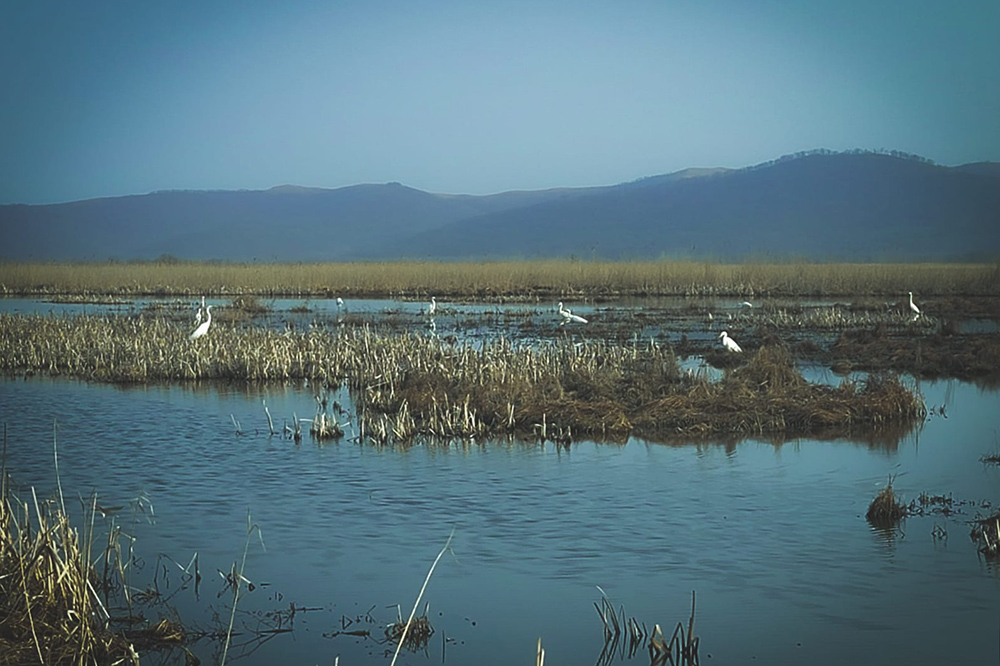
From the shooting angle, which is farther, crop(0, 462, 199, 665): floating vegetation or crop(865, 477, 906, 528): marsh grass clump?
crop(865, 477, 906, 528): marsh grass clump

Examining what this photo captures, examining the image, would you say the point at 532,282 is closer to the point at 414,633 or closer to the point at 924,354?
the point at 924,354

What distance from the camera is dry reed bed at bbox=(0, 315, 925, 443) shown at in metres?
14.0

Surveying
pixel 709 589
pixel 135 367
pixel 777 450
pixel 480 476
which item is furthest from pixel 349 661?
pixel 135 367

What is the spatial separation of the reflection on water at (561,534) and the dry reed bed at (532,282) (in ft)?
104

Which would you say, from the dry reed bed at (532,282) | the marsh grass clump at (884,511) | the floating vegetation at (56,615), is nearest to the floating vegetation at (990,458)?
the marsh grass clump at (884,511)

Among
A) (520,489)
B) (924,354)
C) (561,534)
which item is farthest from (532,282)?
(561,534)

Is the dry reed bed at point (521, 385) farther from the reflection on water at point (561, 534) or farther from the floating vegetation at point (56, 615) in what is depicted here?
the floating vegetation at point (56, 615)

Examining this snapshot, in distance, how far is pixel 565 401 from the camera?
14.5 metres

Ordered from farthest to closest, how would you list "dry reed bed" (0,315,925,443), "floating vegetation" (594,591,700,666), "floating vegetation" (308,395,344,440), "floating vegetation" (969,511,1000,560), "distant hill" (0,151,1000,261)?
"distant hill" (0,151,1000,261)
"dry reed bed" (0,315,925,443)
"floating vegetation" (308,395,344,440)
"floating vegetation" (969,511,1000,560)
"floating vegetation" (594,591,700,666)

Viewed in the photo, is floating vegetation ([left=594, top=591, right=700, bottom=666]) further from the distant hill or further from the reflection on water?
the distant hill

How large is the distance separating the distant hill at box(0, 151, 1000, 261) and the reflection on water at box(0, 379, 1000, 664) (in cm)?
10975

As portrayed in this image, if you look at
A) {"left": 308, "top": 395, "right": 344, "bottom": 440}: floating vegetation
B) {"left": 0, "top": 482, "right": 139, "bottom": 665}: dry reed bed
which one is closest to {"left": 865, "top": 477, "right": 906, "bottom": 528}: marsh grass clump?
{"left": 0, "top": 482, "right": 139, "bottom": 665}: dry reed bed

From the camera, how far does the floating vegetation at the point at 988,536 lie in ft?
28.2

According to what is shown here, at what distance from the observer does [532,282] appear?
48656 millimetres
